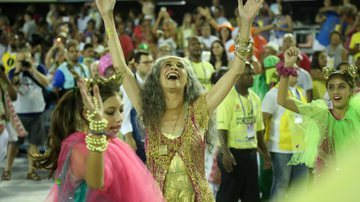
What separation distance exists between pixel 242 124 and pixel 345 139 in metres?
1.86

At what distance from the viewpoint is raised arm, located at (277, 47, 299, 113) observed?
547cm

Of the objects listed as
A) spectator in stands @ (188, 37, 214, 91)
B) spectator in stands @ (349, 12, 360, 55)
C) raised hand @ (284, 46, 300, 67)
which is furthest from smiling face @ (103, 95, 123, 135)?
spectator in stands @ (349, 12, 360, 55)

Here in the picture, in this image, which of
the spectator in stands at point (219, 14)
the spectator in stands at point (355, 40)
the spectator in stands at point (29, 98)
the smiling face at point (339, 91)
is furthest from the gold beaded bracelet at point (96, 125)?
the spectator in stands at point (219, 14)

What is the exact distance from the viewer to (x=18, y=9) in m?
20.6

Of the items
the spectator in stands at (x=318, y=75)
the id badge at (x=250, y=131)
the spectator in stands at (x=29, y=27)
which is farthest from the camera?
the spectator in stands at (x=29, y=27)

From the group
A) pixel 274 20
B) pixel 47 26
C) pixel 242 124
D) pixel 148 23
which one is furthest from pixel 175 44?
pixel 242 124

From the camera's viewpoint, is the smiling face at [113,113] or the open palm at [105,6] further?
the open palm at [105,6]

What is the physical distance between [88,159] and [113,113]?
43 centimetres

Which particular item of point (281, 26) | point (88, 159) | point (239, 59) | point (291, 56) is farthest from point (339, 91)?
point (281, 26)

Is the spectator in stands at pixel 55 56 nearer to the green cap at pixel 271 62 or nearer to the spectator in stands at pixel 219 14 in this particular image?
the spectator in stands at pixel 219 14

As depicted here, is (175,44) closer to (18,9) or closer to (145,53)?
(145,53)

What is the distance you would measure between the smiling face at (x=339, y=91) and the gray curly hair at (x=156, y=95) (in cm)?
137

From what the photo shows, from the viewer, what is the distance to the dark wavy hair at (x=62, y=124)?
3.33 metres

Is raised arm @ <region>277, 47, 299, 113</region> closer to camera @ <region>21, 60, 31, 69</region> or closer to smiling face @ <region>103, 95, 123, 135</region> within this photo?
smiling face @ <region>103, 95, 123, 135</region>
